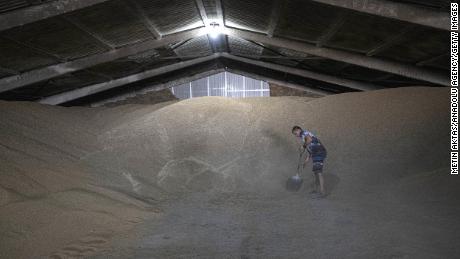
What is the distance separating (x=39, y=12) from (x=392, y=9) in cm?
788

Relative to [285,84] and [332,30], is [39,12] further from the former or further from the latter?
[285,84]

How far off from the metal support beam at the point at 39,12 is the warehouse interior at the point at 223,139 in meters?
0.02

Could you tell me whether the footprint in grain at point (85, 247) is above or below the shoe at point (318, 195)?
below

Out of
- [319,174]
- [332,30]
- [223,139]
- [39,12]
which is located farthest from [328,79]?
[39,12]

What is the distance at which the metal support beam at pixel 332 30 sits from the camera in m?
9.54

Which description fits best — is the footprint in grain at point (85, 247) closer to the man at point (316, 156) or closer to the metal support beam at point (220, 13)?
the man at point (316, 156)

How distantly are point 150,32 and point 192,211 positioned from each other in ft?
21.8

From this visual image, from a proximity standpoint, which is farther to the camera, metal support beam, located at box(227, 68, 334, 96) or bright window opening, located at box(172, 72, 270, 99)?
bright window opening, located at box(172, 72, 270, 99)

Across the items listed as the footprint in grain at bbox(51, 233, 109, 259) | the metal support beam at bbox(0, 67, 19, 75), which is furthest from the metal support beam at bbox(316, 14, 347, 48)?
the metal support beam at bbox(0, 67, 19, 75)

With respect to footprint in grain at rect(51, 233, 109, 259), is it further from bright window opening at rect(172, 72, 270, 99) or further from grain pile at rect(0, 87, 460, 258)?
bright window opening at rect(172, 72, 270, 99)

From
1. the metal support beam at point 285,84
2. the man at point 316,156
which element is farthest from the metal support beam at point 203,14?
the metal support beam at point 285,84

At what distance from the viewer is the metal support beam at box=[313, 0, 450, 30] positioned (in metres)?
8.25

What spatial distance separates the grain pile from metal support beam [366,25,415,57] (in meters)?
1.59

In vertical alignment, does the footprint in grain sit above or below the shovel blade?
below
